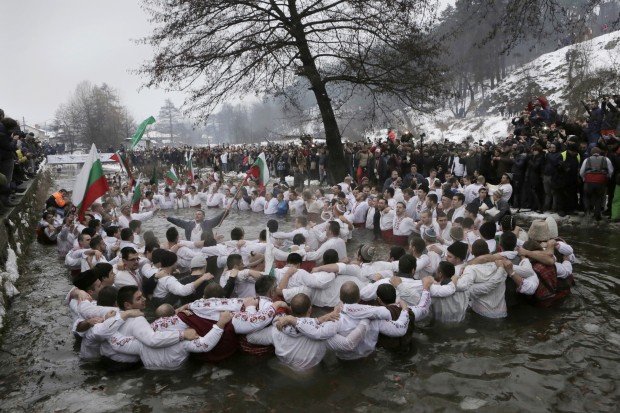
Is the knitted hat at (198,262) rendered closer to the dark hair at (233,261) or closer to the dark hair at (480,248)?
the dark hair at (233,261)

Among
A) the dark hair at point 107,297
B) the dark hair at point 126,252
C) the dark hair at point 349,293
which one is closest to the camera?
the dark hair at point 349,293

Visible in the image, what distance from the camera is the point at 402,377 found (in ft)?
16.9

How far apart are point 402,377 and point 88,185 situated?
19.3 feet

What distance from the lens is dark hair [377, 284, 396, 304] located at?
5.50 metres

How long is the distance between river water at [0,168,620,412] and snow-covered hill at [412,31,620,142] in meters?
33.0

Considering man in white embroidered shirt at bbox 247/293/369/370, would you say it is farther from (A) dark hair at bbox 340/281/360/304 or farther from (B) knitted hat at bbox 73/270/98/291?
(B) knitted hat at bbox 73/270/98/291

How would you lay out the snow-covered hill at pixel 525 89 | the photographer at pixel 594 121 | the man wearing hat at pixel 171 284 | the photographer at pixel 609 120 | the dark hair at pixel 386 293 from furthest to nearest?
the snow-covered hill at pixel 525 89, the photographer at pixel 594 121, the photographer at pixel 609 120, the man wearing hat at pixel 171 284, the dark hair at pixel 386 293

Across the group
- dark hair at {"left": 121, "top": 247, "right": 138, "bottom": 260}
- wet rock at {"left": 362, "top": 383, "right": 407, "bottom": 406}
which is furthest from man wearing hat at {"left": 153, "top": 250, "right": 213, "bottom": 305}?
wet rock at {"left": 362, "top": 383, "right": 407, "bottom": 406}

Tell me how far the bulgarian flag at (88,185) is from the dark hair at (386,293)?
5.11m

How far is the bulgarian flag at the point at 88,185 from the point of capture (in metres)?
7.80

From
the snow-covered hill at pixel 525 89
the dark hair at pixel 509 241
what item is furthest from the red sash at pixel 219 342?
the snow-covered hill at pixel 525 89

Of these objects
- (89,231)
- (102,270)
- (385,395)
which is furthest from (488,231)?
(89,231)

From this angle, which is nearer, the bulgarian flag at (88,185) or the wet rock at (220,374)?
the wet rock at (220,374)

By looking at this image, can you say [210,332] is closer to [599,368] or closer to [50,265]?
[599,368]
